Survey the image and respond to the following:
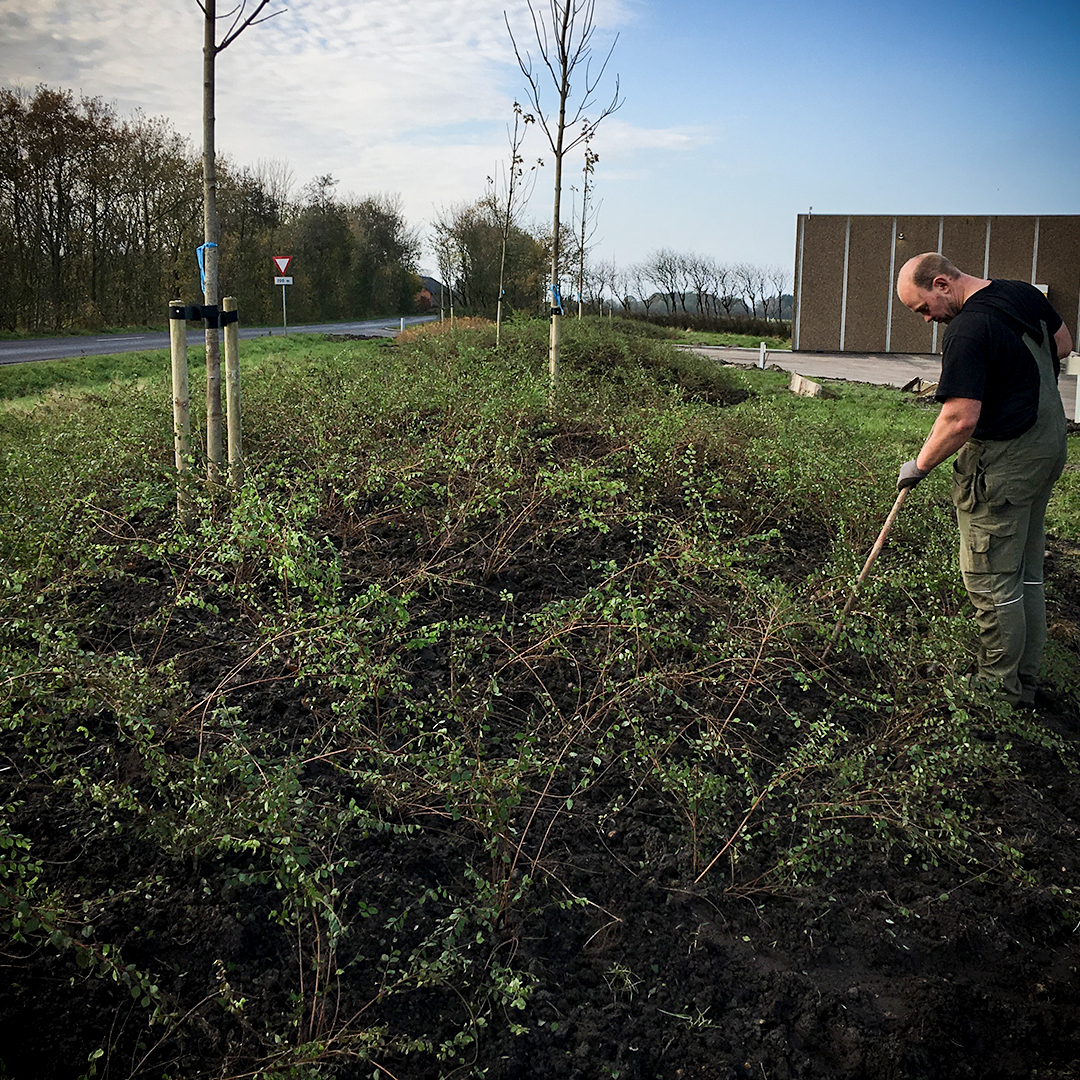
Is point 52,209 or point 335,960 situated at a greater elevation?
point 52,209

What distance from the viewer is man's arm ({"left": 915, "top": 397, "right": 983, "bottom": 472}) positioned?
3.79 meters

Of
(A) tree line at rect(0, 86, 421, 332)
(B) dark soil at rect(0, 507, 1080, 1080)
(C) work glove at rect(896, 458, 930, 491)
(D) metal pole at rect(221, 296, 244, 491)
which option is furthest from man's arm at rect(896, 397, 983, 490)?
(A) tree line at rect(0, 86, 421, 332)

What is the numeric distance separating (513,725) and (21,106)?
2513 centimetres

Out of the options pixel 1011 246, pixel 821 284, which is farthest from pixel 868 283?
pixel 1011 246

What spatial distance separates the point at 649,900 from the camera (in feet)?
9.18

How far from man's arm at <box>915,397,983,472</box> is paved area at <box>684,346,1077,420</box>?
11.4m

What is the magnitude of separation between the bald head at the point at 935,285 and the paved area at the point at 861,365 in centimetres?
1104

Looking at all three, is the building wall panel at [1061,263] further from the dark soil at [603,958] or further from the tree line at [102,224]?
the dark soil at [603,958]

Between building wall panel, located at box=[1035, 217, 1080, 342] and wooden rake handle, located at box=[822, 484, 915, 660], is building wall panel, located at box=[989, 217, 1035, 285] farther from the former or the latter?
wooden rake handle, located at box=[822, 484, 915, 660]

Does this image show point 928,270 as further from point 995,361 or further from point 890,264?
point 890,264

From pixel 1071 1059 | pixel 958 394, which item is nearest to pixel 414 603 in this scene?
pixel 958 394

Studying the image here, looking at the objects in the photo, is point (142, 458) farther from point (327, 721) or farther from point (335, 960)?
point (335, 960)

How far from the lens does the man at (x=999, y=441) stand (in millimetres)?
3834

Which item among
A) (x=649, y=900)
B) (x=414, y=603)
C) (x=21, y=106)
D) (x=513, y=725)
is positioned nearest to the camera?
(x=649, y=900)
